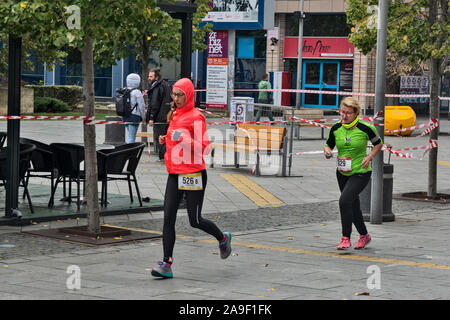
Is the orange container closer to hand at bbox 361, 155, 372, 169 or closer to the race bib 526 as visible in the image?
hand at bbox 361, 155, 372, 169

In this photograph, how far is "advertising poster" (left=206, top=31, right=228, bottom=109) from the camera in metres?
37.9

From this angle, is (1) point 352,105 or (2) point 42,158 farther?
(2) point 42,158

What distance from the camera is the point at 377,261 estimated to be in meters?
8.31

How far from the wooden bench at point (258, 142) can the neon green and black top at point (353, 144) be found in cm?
652

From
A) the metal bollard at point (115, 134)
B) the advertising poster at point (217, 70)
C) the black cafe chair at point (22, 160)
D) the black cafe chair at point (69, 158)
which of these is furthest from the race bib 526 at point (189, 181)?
the advertising poster at point (217, 70)

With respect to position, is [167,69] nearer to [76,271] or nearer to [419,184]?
[419,184]

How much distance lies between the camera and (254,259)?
8.30 m

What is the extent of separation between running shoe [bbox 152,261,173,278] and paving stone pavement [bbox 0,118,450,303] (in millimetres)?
63

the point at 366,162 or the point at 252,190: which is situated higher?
the point at 366,162

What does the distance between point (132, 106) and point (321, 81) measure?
2668cm

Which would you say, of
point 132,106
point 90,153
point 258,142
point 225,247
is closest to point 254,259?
point 225,247

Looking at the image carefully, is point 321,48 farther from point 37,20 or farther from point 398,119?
point 37,20

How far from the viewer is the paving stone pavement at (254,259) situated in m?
6.70
